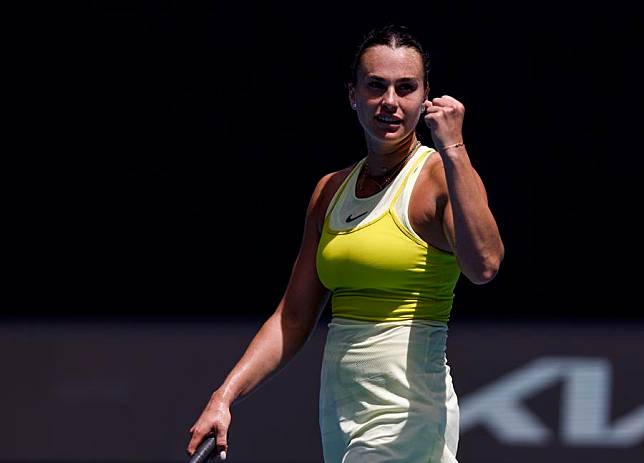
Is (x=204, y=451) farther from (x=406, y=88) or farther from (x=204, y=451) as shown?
(x=406, y=88)

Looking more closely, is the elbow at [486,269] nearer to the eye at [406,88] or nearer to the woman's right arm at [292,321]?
the eye at [406,88]

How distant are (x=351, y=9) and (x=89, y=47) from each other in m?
1.40

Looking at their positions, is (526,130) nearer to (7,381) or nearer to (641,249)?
(641,249)

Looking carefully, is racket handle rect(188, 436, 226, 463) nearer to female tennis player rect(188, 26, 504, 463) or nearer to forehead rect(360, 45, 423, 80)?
female tennis player rect(188, 26, 504, 463)

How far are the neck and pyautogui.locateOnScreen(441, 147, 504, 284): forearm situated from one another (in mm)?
302

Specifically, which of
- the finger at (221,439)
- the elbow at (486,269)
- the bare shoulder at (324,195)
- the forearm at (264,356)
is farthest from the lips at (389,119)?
the finger at (221,439)

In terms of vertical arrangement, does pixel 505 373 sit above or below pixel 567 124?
below

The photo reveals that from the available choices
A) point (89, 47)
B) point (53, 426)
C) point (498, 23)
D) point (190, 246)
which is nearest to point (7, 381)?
point (53, 426)

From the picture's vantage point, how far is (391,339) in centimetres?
305

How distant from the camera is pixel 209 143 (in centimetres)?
777

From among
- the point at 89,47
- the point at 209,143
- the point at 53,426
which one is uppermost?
the point at 89,47

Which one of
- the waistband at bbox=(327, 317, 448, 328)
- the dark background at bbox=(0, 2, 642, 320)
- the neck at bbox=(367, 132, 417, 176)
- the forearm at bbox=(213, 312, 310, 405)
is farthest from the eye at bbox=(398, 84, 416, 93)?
the dark background at bbox=(0, 2, 642, 320)

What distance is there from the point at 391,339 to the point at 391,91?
513 millimetres

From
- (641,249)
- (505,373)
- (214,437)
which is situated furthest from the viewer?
(641,249)
